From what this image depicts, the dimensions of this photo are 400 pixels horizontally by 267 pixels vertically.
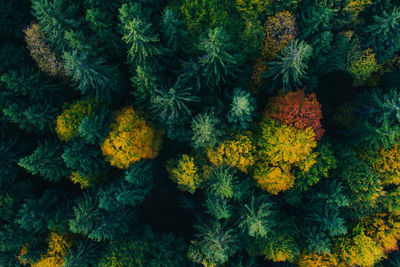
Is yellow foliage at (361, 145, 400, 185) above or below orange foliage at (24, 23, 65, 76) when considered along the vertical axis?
below

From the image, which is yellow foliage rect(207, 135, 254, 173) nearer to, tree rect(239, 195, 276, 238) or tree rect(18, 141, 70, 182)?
tree rect(239, 195, 276, 238)

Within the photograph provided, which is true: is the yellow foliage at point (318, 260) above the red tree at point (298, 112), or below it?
below

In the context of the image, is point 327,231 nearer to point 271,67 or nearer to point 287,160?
point 287,160

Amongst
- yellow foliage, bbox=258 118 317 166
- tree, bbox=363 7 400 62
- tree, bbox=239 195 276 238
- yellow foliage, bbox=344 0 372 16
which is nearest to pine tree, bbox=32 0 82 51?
yellow foliage, bbox=258 118 317 166

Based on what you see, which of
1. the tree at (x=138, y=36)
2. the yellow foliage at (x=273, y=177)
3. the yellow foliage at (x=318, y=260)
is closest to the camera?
the tree at (x=138, y=36)

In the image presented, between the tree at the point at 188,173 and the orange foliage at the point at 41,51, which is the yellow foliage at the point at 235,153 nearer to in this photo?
the tree at the point at 188,173

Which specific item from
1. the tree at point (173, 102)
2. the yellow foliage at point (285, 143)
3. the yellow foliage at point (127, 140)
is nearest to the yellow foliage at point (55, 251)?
the yellow foliage at point (127, 140)
